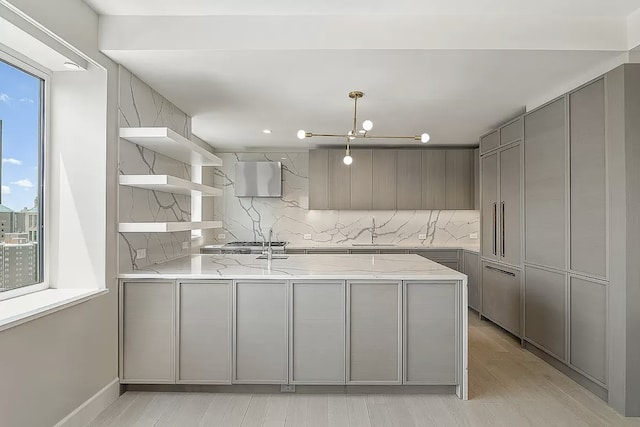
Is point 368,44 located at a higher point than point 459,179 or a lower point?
higher

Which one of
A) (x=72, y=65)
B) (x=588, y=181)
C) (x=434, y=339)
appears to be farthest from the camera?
(x=588, y=181)

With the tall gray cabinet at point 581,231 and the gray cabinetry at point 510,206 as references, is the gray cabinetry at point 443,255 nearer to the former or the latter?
the gray cabinetry at point 510,206

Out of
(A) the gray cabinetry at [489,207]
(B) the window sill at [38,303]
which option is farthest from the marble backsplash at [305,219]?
(B) the window sill at [38,303]

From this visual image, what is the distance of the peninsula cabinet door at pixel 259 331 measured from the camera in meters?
2.87

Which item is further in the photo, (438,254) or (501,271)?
(438,254)

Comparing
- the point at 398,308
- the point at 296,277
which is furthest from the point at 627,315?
the point at 296,277

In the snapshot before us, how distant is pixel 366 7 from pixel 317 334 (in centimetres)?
219

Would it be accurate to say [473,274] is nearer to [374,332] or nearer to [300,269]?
[374,332]

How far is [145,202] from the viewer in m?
3.30

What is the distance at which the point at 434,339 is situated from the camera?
2.85 m

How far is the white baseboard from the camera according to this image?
7.71 ft

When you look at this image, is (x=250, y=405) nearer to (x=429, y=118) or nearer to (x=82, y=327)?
(x=82, y=327)

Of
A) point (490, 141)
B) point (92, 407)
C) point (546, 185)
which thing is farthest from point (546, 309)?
point (92, 407)

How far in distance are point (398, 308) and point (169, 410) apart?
66.4 inches
